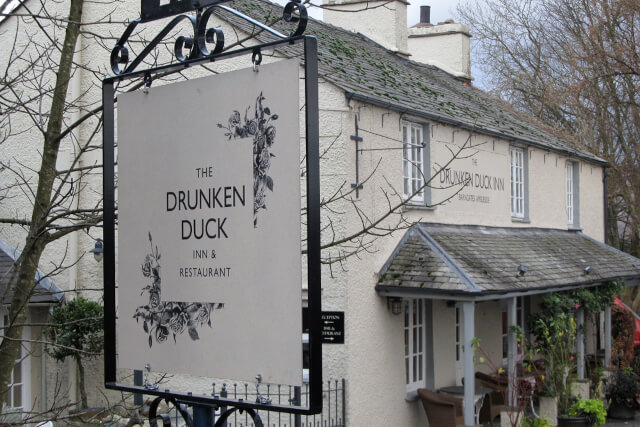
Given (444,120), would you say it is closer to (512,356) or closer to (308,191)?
(512,356)

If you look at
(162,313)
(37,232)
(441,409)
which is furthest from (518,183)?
(162,313)

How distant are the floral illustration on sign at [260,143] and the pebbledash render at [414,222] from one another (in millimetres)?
5973

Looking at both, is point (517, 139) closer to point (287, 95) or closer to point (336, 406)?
point (336, 406)

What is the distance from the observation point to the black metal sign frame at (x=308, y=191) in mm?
2906

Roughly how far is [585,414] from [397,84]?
693 centimetres

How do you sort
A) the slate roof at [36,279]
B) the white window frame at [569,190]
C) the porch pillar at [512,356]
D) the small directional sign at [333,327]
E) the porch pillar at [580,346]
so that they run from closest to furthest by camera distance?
the small directional sign at [333,327] → the porch pillar at [512,356] → the slate roof at [36,279] → the porch pillar at [580,346] → the white window frame at [569,190]

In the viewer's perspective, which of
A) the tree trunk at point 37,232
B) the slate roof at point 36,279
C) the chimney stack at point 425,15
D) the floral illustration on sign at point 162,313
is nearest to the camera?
the floral illustration on sign at point 162,313

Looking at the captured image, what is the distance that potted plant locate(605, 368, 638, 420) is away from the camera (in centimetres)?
1673

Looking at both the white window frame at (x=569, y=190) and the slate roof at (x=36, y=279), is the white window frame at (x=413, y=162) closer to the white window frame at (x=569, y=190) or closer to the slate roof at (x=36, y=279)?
the slate roof at (x=36, y=279)

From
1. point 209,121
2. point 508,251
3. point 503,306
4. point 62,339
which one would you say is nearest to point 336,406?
point 62,339

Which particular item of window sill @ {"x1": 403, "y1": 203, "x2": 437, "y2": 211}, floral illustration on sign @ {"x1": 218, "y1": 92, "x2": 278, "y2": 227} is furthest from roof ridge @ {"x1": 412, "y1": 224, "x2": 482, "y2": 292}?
floral illustration on sign @ {"x1": 218, "y1": 92, "x2": 278, "y2": 227}

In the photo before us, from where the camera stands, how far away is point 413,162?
564 inches

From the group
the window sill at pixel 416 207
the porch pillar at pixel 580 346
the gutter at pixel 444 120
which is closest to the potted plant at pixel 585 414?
the porch pillar at pixel 580 346

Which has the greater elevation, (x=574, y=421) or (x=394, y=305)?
(x=394, y=305)
